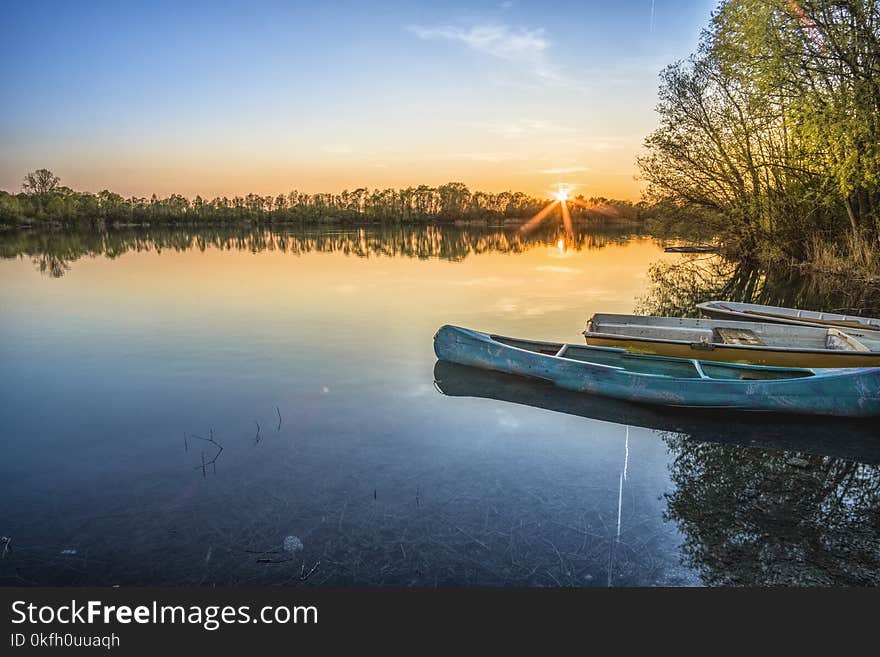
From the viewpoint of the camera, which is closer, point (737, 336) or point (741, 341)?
point (741, 341)

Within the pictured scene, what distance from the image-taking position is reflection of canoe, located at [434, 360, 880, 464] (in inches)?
230

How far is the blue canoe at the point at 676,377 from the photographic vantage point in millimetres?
6246

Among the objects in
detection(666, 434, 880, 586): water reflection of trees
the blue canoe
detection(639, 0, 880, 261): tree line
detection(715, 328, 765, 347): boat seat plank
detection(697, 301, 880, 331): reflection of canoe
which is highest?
detection(639, 0, 880, 261): tree line

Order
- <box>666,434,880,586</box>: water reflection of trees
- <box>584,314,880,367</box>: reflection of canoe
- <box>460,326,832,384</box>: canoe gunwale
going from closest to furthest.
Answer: <box>666,434,880,586</box>: water reflection of trees < <box>460,326,832,384</box>: canoe gunwale < <box>584,314,880,367</box>: reflection of canoe

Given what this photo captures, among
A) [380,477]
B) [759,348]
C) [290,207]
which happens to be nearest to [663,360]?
[759,348]

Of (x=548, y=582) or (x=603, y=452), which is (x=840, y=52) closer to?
(x=603, y=452)

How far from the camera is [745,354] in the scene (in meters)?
7.94

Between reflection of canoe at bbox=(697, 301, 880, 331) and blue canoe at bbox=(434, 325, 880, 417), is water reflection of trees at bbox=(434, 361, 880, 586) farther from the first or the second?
reflection of canoe at bbox=(697, 301, 880, 331)

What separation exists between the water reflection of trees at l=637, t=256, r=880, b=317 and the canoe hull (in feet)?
20.9

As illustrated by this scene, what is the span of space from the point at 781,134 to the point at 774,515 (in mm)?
18699

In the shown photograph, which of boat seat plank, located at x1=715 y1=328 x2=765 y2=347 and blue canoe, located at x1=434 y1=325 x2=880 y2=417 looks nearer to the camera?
blue canoe, located at x1=434 y1=325 x2=880 y2=417

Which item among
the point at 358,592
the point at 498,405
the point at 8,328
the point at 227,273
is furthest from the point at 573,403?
the point at 227,273

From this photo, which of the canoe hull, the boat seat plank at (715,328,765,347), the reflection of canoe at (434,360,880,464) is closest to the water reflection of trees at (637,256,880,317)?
the boat seat plank at (715,328,765,347)

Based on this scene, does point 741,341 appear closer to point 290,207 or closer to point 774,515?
point 774,515
